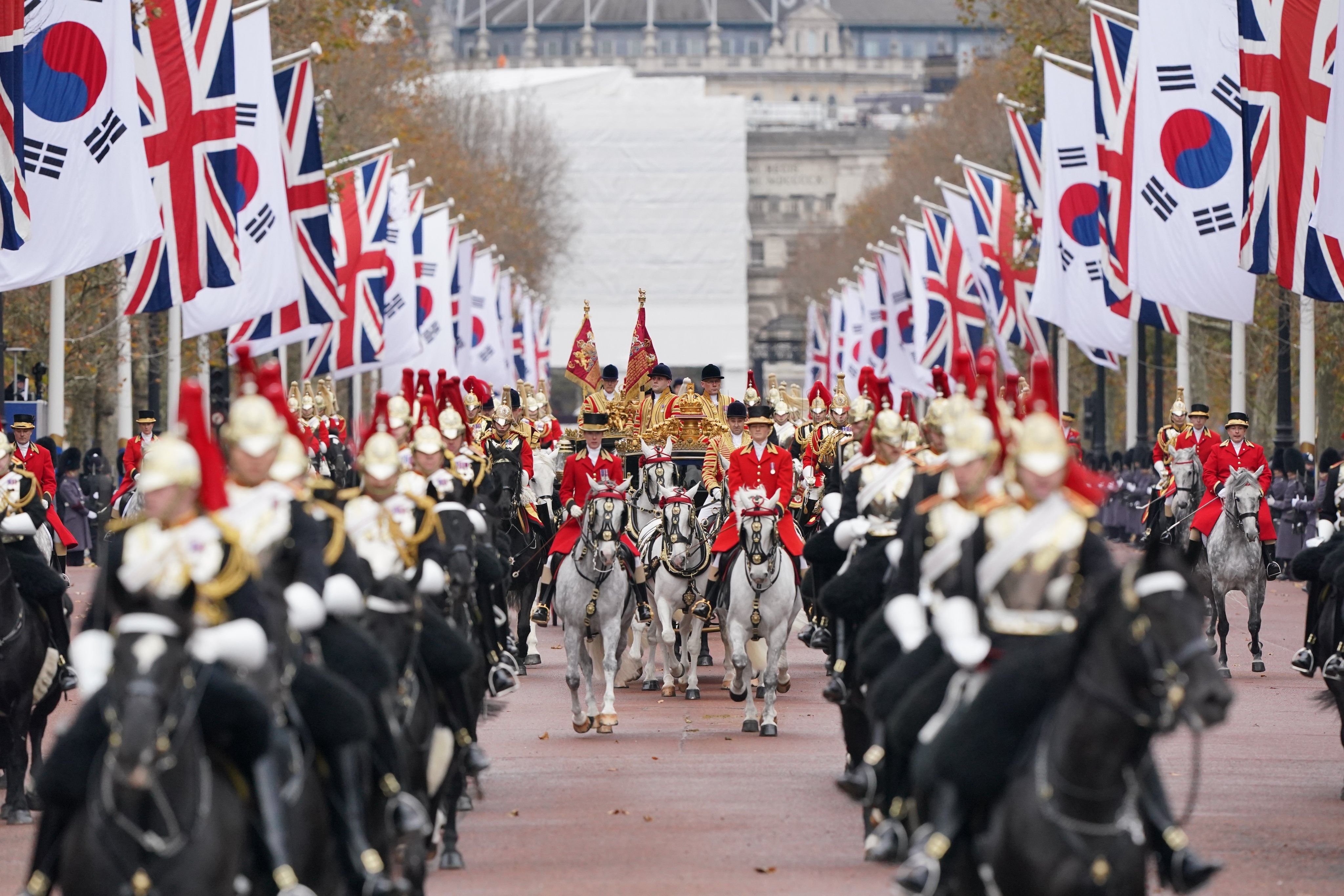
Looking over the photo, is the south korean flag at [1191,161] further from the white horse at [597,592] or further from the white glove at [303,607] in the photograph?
the white glove at [303,607]

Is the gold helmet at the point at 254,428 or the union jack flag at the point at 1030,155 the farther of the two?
the union jack flag at the point at 1030,155

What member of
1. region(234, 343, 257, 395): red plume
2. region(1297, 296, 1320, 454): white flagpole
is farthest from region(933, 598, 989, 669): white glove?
region(1297, 296, 1320, 454): white flagpole

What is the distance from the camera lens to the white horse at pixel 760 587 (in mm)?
18094

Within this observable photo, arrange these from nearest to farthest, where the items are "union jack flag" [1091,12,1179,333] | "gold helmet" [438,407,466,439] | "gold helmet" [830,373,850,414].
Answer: "gold helmet" [438,407,466,439]
"gold helmet" [830,373,850,414]
"union jack flag" [1091,12,1179,333]

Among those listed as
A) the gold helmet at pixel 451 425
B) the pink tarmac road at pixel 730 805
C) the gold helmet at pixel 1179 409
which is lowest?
the pink tarmac road at pixel 730 805

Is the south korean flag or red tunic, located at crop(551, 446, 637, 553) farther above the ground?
the south korean flag

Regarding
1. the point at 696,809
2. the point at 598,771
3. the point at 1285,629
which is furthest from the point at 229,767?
the point at 1285,629

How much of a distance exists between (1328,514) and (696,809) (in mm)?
6119

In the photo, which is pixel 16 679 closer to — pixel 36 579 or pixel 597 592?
pixel 36 579

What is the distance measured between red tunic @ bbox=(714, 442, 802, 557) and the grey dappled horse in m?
5.05

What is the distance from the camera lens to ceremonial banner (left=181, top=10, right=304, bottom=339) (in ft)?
94.0

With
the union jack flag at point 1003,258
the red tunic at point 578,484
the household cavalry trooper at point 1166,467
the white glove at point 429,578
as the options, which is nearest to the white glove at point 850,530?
the white glove at point 429,578

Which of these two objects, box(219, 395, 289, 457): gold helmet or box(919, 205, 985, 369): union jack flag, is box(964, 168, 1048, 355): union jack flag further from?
box(219, 395, 289, 457): gold helmet

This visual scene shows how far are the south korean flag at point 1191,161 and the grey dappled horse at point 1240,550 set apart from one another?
5.17 meters
